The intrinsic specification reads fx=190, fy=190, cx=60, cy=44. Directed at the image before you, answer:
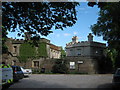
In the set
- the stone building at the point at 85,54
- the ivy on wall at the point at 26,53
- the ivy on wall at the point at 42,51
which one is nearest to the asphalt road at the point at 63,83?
the stone building at the point at 85,54

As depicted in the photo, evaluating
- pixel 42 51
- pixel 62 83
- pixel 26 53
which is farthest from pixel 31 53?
pixel 62 83

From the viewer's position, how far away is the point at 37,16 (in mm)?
9625

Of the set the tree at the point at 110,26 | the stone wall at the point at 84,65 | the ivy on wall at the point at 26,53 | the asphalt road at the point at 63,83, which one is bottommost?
the asphalt road at the point at 63,83

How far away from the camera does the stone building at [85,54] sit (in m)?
37.6

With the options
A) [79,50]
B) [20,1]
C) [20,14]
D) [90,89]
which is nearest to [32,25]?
[20,14]

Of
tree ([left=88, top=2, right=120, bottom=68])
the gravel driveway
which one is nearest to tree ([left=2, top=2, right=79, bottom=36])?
tree ([left=88, top=2, right=120, bottom=68])

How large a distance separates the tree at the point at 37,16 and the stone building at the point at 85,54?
28226mm

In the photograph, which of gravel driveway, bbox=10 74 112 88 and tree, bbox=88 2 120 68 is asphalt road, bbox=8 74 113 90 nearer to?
gravel driveway, bbox=10 74 112 88

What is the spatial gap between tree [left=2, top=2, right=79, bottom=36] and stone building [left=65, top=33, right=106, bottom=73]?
28226 mm

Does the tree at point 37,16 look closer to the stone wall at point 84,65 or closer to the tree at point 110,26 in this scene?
the tree at point 110,26

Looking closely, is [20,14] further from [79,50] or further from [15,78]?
[79,50]

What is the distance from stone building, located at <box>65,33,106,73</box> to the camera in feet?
123

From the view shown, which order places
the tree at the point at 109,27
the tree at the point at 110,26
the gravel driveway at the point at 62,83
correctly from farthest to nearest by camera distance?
the tree at the point at 109,27
the gravel driveway at the point at 62,83
the tree at the point at 110,26

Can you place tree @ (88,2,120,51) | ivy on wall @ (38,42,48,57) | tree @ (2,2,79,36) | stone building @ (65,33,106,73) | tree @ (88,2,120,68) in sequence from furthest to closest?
ivy on wall @ (38,42,48,57), stone building @ (65,33,106,73), tree @ (88,2,120,51), tree @ (88,2,120,68), tree @ (2,2,79,36)
